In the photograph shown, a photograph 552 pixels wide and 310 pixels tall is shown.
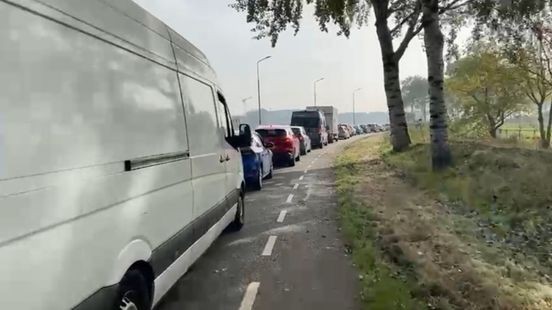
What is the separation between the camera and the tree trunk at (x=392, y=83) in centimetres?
2148

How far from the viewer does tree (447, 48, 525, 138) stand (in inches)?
1443

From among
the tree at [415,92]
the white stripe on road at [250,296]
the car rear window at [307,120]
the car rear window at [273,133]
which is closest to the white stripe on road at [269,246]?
the white stripe on road at [250,296]

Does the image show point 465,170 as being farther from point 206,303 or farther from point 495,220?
point 206,303

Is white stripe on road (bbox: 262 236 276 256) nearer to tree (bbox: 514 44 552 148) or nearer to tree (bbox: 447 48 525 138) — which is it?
tree (bbox: 514 44 552 148)

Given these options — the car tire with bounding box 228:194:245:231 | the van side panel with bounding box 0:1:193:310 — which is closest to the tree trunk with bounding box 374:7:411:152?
the car tire with bounding box 228:194:245:231

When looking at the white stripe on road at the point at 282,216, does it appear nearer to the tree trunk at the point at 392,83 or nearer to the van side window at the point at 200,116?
the van side window at the point at 200,116

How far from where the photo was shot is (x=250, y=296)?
539 centimetres

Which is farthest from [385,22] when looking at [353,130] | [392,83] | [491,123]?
[353,130]

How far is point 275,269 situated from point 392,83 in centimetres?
1669

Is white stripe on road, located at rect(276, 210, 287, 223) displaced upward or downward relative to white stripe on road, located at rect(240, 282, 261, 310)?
upward

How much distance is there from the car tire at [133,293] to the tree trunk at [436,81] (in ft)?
38.4

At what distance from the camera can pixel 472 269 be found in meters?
5.74

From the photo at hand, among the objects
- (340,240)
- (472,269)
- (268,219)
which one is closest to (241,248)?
(340,240)

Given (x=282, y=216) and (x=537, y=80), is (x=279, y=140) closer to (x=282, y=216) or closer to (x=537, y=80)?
(x=282, y=216)
